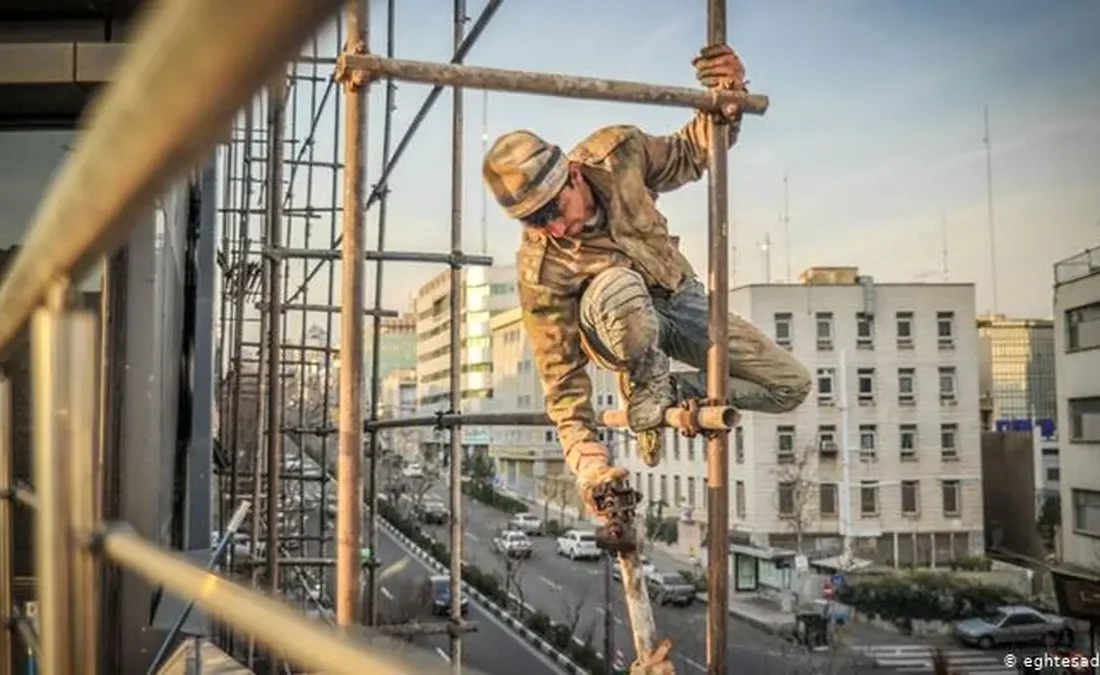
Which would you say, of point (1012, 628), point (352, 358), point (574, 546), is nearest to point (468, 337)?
point (574, 546)

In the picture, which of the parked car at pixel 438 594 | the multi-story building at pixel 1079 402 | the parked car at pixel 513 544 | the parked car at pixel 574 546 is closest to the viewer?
the multi-story building at pixel 1079 402

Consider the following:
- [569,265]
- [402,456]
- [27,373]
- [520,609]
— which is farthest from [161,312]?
[402,456]

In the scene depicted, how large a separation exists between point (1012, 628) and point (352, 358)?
6713mm

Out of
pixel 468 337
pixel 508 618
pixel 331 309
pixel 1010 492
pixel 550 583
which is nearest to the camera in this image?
pixel 331 309

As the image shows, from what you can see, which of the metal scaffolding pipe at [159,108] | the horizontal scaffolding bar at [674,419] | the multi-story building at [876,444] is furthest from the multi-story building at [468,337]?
the metal scaffolding pipe at [159,108]

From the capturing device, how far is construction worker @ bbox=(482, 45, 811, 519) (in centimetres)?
168

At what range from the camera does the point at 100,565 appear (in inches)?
25.1

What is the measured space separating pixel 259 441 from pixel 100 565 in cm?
421

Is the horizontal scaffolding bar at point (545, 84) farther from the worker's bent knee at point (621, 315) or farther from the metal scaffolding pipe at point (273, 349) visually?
the metal scaffolding pipe at point (273, 349)

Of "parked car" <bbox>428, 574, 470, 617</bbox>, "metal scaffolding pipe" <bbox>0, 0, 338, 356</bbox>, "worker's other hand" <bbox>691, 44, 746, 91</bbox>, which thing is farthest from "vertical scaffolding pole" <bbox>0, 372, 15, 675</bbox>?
"parked car" <bbox>428, 574, 470, 617</bbox>

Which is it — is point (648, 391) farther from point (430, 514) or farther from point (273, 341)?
point (430, 514)

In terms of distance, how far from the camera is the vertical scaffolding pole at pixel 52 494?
590mm

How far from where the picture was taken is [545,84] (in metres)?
1.81

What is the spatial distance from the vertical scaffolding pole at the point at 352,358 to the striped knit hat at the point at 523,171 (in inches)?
11.6
